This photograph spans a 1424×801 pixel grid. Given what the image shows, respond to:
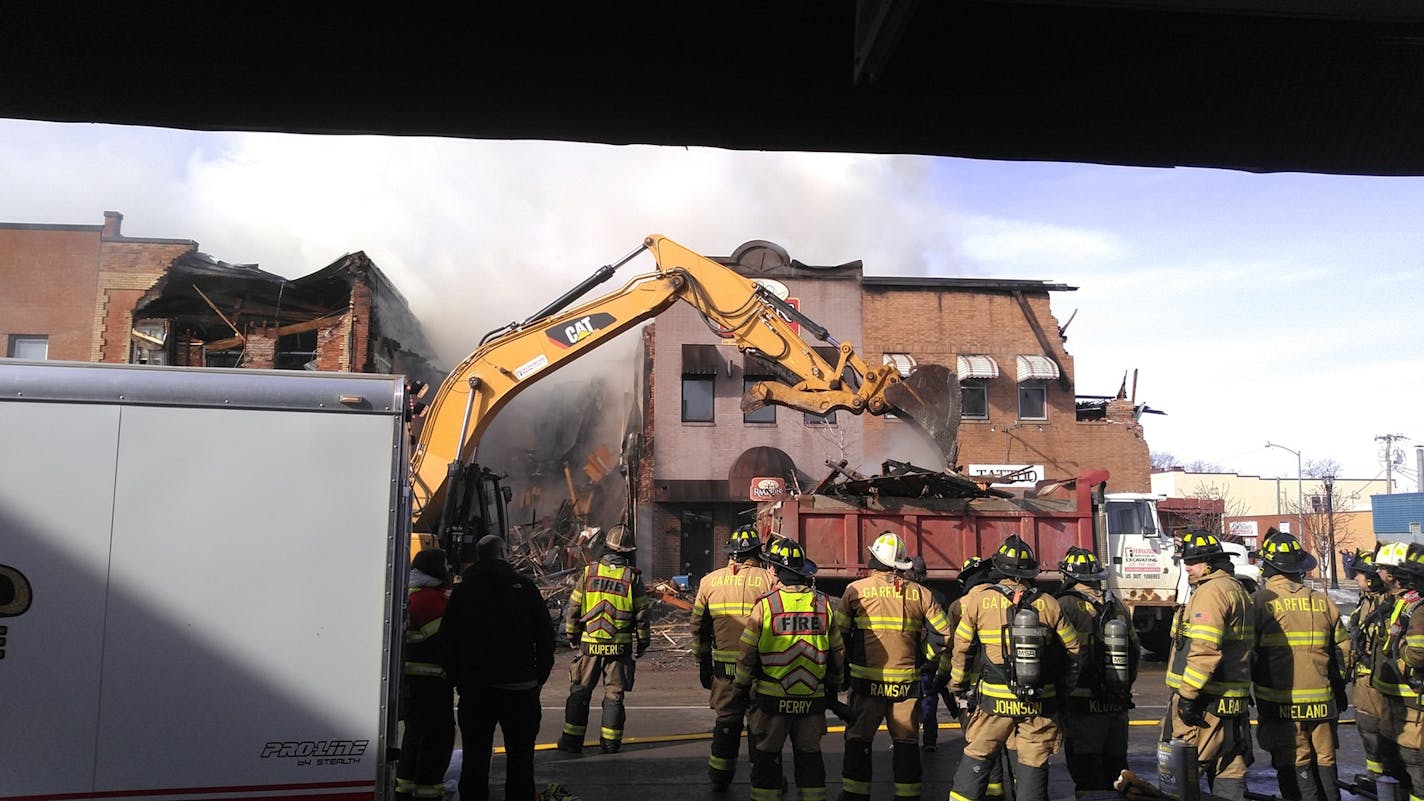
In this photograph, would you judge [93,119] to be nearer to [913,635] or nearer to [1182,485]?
[913,635]

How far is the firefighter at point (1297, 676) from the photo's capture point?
6891 millimetres

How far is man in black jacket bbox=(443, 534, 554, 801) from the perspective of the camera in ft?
19.5

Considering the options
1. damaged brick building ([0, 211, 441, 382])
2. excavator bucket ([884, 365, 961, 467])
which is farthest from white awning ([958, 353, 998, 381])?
damaged brick building ([0, 211, 441, 382])

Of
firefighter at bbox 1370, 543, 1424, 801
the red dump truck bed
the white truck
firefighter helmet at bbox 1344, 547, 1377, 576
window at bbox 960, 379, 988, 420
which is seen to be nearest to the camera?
firefighter at bbox 1370, 543, 1424, 801

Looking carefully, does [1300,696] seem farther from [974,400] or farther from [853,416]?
[974,400]

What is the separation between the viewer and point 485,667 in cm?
593

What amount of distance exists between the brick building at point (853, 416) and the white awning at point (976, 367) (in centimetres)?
3

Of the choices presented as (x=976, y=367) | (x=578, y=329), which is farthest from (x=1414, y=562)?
(x=976, y=367)

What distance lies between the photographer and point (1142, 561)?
14547mm

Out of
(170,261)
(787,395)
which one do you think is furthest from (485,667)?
(170,261)

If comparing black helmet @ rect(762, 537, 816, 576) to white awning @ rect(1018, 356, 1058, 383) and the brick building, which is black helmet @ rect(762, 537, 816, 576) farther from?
white awning @ rect(1018, 356, 1058, 383)

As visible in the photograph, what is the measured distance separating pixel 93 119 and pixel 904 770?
6.07 meters

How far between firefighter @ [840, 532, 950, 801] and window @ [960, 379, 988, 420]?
19528 millimetres

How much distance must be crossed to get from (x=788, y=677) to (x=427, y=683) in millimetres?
2270
